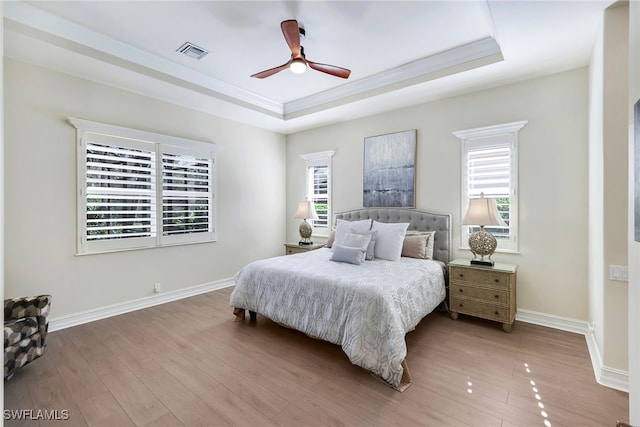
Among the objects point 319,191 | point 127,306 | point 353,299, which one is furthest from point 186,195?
point 353,299

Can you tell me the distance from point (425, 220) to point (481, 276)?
1112 millimetres

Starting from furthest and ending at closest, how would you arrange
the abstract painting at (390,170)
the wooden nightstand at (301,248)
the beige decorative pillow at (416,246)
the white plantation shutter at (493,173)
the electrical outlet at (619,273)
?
the wooden nightstand at (301,248), the abstract painting at (390,170), the beige decorative pillow at (416,246), the white plantation shutter at (493,173), the electrical outlet at (619,273)

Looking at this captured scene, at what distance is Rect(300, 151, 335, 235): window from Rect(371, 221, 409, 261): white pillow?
5.55ft

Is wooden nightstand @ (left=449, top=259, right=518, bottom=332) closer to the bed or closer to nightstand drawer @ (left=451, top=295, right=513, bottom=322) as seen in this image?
nightstand drawer @ (left=451, top=295, right=513, bottom=322)

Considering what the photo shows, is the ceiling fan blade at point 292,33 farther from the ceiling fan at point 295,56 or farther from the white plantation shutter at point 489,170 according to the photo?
the white plantation shutter at point 489,170

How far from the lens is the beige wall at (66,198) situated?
3170 mm

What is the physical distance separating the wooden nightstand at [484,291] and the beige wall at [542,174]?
0.37 meters

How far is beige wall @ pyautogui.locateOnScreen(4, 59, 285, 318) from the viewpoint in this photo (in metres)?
3.17

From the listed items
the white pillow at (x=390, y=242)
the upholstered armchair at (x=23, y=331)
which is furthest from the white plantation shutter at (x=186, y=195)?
the white pillow at (x=390, y=242)

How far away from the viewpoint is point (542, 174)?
138 inches

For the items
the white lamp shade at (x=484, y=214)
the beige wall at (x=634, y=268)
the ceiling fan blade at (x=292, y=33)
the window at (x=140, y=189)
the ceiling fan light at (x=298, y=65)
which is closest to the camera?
the beige wall at (x=634, y=268)

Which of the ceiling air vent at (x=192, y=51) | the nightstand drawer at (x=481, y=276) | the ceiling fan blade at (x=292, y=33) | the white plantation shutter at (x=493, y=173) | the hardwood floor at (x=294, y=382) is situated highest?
the ceiling air vent at (x=192, y=51)

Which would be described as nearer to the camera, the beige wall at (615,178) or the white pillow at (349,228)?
the beige wall at (615,178)

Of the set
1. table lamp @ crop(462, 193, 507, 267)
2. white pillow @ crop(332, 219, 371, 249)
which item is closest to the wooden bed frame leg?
white pillow @ crop(332, 219, 371, 249)
